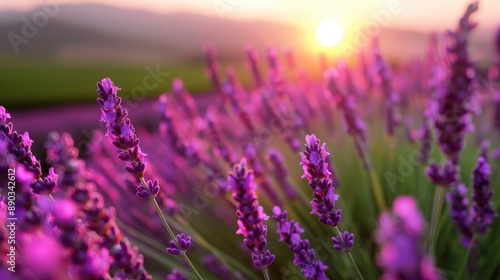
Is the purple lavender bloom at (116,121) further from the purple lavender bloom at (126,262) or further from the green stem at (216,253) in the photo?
the green stem at (216,253)

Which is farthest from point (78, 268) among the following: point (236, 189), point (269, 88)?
point (269, 88)

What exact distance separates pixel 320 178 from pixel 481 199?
590 mm

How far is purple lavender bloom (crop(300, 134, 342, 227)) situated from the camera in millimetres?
1232

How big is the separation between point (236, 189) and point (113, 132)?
43cm

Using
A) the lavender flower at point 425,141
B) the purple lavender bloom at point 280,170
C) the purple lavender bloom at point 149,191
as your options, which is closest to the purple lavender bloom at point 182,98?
the purple lavender bloom at point 280,170

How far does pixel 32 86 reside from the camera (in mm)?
9773

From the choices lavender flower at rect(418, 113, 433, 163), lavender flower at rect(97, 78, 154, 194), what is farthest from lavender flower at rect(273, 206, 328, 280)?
lavender flower at rect(418, 113, 433, 163)

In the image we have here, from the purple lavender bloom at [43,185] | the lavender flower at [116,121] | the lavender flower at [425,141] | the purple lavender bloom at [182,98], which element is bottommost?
the lavender flower at [425,141]

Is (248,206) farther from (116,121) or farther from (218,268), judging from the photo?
(218,268)

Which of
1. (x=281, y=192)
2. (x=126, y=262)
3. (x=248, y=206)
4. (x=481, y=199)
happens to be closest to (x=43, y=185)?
(x=126, y=262)

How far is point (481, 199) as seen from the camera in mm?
1499

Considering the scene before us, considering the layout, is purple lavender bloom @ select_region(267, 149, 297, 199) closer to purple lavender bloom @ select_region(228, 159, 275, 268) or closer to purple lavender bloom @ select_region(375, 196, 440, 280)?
purple lavender bloom @ select_region(228, 159, 275, 268)

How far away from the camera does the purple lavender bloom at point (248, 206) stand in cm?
118

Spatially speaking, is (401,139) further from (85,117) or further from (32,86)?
(32,86)
